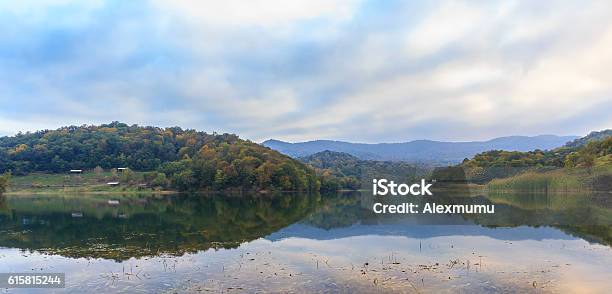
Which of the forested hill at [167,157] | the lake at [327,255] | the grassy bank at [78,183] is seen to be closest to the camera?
the lake at [327,255]

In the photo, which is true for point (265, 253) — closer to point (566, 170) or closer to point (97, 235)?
point (97, 235)

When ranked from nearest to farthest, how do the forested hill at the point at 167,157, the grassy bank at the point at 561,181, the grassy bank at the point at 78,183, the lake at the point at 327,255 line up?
the lake at the point at 327,255 < the grassy bank at the point at 561,181 < the grassy bank at the point at 78,183 < the forested hill at the point at 167,157

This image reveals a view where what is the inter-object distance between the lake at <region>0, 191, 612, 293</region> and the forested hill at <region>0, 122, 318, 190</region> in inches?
3607

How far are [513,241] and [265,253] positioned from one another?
15.8 meters

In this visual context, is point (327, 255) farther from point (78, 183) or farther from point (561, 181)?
point (78, 183)

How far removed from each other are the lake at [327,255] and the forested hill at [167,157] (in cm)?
9161

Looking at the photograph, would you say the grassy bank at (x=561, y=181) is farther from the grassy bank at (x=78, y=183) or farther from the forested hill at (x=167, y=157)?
the grassy bank at (x=78, y=183)

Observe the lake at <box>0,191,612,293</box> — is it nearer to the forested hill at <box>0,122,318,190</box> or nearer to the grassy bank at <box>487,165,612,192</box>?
the grassy bank at <box>487,165,612,192</box>

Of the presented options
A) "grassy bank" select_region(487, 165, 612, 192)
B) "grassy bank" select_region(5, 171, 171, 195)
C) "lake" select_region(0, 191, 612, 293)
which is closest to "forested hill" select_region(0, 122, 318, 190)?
"grassy bank" select_region(5, 171, 171, 195)

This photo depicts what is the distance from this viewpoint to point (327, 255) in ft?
73.8

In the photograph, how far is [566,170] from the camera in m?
78.1

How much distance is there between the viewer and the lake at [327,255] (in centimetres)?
1611

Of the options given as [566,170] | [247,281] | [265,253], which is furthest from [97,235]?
[566,170]

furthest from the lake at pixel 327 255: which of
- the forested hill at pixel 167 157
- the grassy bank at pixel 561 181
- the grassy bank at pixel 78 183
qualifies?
the grassy bank at pixel 78 183
